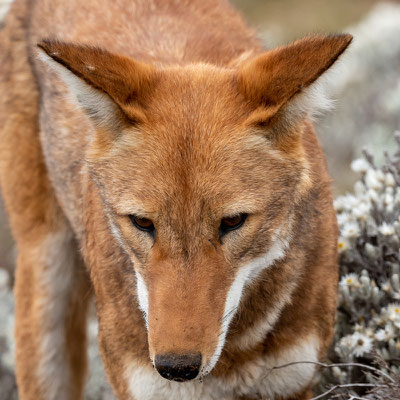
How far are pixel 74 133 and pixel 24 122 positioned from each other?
75 cm

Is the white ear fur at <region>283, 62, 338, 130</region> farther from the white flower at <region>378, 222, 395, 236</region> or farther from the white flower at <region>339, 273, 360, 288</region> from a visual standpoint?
the white flower at <region>339, 273, 360, 288</region>

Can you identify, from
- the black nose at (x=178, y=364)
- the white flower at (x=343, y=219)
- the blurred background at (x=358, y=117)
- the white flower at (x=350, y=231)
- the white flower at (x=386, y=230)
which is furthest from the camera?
the blurred background at (x=358, y=117)

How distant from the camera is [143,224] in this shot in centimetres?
349

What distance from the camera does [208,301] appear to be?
10.9 feet

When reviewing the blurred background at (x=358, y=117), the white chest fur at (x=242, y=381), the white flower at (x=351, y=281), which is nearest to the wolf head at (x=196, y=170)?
the white chest fur at (x=242, y=381)

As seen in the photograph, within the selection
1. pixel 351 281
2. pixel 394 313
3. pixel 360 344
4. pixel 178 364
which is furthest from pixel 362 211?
pixel 178 364

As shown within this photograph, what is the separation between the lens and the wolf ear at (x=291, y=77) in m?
3.45

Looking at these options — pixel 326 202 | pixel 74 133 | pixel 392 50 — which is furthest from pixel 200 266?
pixel 392 50

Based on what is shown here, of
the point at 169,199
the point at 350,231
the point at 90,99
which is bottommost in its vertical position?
the point at 350,231

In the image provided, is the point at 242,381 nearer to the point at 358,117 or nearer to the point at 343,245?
the point at 343,245

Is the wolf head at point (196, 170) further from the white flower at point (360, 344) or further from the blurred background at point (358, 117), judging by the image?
the blurred background at point (358, 117)

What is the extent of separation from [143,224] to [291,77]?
0.88 m

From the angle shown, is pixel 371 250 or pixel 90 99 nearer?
pixel 90 99

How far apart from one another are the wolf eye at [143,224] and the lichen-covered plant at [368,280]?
5.31 feet
